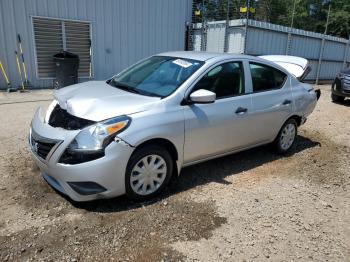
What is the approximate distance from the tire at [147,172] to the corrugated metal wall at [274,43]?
32.5 ft

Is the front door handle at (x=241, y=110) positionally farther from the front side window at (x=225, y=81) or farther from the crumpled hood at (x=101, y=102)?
the crumpled hood at (x=101, y=102)

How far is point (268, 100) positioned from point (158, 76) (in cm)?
169

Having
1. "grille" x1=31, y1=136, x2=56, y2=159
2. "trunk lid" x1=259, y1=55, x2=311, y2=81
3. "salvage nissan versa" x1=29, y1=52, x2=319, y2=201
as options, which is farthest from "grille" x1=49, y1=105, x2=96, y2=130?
"trunk lid" x1=259, y1=55, x2=311, y2=81

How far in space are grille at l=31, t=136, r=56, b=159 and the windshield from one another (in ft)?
4.03

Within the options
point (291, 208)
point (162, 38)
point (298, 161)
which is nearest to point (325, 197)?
point (291, 208)

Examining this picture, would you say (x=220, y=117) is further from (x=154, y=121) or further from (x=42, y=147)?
(x=42, y=147)

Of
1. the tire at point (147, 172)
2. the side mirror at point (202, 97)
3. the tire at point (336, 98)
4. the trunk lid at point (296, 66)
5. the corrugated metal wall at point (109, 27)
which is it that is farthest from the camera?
the tire at point (336, 98)

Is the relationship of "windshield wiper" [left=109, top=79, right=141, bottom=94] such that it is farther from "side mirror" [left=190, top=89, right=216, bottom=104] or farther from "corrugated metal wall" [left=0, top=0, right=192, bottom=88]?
"corrugated metal wall" [left=0, top=0, right=192, bottom=88]

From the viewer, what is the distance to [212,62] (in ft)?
14.1

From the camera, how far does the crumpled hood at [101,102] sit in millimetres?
3494

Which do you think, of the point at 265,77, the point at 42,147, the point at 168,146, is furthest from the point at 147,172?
the point at 265,77

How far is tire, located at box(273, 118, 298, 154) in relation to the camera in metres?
5.47

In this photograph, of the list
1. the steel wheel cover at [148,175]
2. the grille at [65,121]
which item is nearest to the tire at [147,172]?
the steel wheel cover at [148,175]

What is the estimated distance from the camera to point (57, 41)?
1083 centimetres
